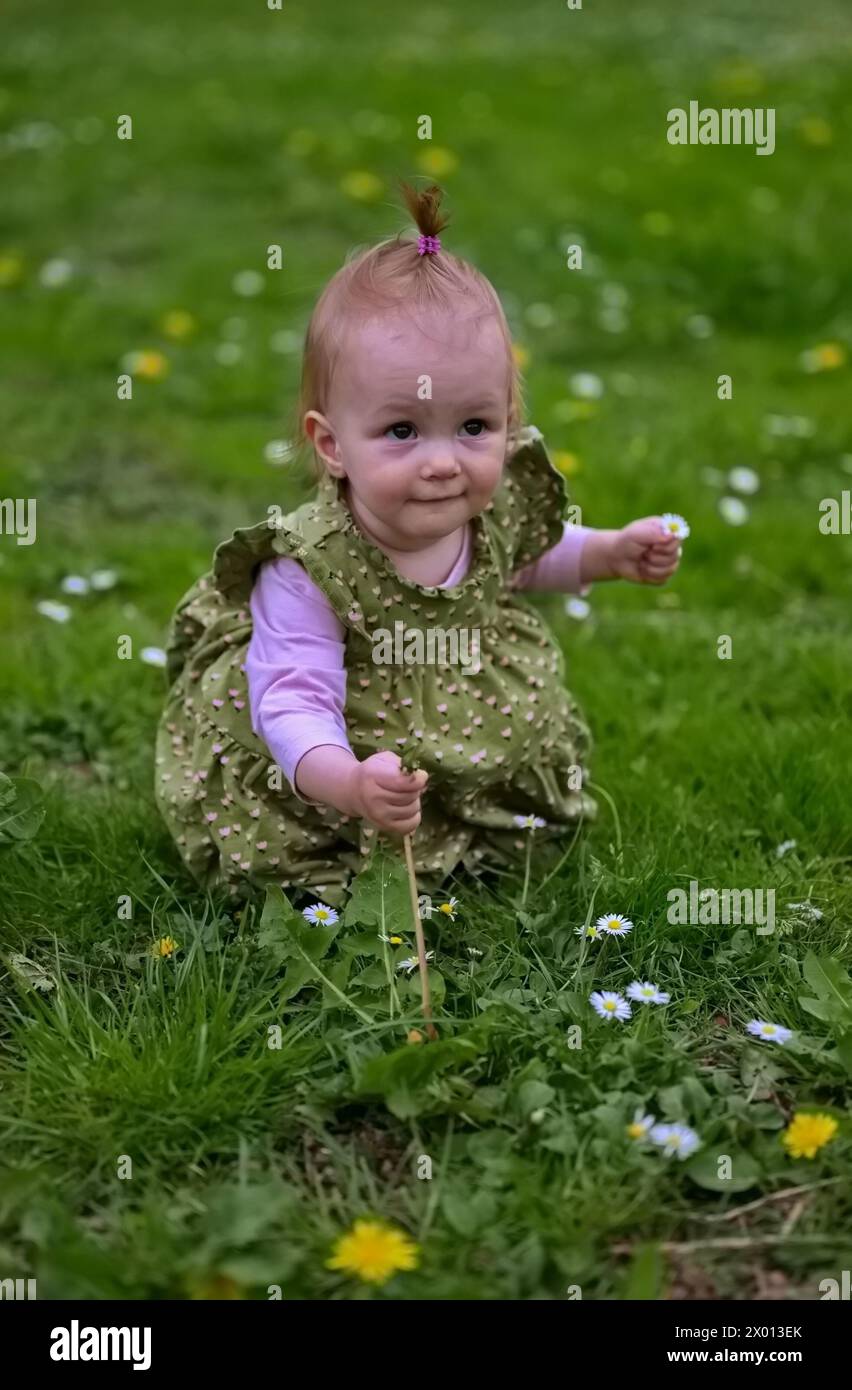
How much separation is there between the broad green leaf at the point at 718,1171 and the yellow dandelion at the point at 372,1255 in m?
0.42

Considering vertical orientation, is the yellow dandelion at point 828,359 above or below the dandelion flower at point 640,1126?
above

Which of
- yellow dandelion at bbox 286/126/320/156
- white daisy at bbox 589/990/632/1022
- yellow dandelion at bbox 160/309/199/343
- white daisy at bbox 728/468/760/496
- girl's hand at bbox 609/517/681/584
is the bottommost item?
white daisy at bbox 589/990/632/1022

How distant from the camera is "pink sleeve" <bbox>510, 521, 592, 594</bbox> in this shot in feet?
9.69

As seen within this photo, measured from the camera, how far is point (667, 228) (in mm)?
6254

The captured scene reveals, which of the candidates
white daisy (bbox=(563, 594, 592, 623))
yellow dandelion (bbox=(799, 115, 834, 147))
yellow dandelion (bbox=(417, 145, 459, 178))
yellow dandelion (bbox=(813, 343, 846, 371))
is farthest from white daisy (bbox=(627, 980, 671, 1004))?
yellow dandelion (bbox=(799, 115, 834, 147))

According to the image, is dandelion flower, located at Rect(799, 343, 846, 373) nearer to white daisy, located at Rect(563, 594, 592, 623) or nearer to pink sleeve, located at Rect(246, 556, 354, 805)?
white daisy, located at Rect(563, 594, 592, 623)

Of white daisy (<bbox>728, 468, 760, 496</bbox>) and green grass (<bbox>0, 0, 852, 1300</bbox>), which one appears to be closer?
green grass (<bbox>0, 0, 852, 1300</bbox>)

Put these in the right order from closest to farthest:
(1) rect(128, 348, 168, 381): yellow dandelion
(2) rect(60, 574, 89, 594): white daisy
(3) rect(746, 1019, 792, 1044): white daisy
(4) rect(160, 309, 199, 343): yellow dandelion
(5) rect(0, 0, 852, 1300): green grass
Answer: (5) rect(0, 0, 852, 1300): green grass, (3) rect(746, 1019, 792, 1044): white daisy, (2) rect(60, 574, 89, 594): white daisy, (1) rect(128, 348, 168, 381): yellow dandelion, (4) rect(160, 309, 199, 343): yellow dandelion

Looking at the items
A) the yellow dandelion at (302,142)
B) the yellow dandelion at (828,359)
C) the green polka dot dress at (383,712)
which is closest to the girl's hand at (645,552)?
the green polka dot dress at (383,712)

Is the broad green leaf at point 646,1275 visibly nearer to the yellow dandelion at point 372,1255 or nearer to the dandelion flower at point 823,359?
the yellow dandelion at point 372,1255

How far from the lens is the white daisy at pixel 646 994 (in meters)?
2.36

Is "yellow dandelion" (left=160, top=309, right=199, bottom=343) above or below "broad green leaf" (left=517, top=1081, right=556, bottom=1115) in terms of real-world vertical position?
above
